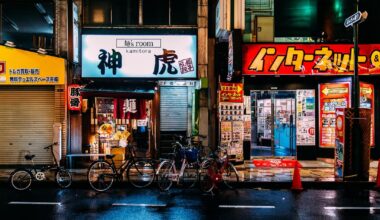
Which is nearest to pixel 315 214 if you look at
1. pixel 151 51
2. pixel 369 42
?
pixel 151 51

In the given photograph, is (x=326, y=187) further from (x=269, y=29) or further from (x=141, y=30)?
(x=141, y=30)

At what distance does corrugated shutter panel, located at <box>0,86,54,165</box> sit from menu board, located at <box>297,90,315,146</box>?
1071 centimetres

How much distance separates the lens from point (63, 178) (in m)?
13.1

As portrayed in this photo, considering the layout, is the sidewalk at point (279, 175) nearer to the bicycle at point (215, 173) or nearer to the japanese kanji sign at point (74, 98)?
the bicycle at point (215, 173)

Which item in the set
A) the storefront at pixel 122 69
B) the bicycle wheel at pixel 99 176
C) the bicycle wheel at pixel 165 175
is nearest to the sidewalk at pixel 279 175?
the bicycle wheel at pixel 99 176

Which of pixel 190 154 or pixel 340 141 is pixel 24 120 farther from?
pixel 340 141

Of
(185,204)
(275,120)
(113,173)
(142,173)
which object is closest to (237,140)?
(275,120)

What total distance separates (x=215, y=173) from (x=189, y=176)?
1.19m

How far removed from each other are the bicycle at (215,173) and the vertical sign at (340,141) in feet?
11.7

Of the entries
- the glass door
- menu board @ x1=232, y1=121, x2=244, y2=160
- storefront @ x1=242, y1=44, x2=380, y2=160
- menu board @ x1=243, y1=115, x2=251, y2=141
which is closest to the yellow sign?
menu board @ x1=232, y1=121, x2=244, y2=160

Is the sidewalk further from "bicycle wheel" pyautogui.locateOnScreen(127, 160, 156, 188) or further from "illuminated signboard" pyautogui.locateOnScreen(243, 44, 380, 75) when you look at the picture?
"illuminated signboard" pyautogui.locateOnScreen(243, 44, 380, 75)

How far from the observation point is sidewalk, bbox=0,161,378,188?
44.0 ft

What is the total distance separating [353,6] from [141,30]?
9022 millimetres

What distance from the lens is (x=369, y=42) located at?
18.1 meters
